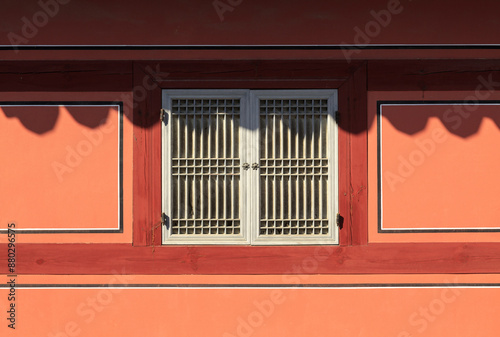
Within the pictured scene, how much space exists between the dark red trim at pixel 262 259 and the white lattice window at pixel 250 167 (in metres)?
0.12

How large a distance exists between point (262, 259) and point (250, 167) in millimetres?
810

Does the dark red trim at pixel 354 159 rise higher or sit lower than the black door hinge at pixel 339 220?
higher

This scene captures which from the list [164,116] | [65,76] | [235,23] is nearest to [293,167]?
[164,116]

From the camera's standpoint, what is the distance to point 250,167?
13.8 feet

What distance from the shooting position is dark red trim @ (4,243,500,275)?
4.16 meters

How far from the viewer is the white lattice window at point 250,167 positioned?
4195 mm

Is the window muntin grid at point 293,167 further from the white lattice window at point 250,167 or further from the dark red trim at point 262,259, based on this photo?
the dark red trim at point 262,259

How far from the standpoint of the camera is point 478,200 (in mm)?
4195
